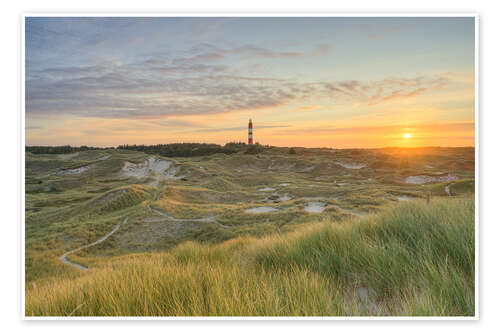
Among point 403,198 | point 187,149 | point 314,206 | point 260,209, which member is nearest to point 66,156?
point 187,149

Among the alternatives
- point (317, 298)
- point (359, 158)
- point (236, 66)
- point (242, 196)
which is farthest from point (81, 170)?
point (359, 158)

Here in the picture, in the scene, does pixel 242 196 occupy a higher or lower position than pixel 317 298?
lower

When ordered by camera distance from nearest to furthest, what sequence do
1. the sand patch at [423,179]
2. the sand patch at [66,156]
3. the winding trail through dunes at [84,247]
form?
the winding trail through dunes at [84,247], the sand patch at [423,179], the sand patch at [66,156]

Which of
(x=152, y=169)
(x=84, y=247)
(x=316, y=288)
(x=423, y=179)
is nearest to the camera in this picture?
(x=316, y=288)

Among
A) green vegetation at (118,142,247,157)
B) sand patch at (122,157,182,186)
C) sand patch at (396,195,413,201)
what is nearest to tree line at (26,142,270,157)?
→ green vegetation at (118,142,247,157)

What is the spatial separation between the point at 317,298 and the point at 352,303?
1.01ft

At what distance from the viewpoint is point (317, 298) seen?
2000 millimetres

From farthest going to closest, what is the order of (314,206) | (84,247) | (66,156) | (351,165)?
(351,165) < (66,156) < (314,206) < (84,247)

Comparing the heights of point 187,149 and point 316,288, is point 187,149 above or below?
above

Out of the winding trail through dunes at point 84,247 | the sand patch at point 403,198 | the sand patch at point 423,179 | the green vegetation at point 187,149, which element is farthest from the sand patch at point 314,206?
the green vegetation at point 187,149

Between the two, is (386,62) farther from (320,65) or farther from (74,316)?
(74,316)

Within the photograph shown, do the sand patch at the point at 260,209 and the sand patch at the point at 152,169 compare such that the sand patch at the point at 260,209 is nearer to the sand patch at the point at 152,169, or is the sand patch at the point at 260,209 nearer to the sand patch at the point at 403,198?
the sand patch at the point at 403,198

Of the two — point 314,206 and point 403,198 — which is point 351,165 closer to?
point 403,198

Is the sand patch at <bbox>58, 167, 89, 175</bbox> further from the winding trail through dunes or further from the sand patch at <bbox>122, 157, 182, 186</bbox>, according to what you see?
the winding trail through dunes
